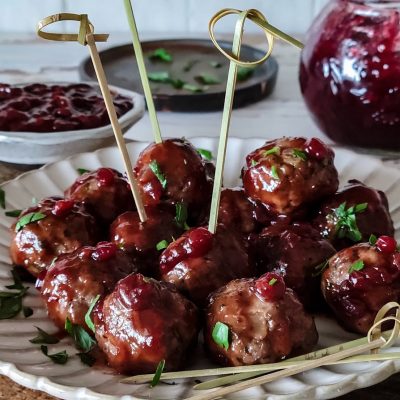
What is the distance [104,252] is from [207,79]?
5.11ft

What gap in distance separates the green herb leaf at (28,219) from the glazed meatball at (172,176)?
0.70 feet

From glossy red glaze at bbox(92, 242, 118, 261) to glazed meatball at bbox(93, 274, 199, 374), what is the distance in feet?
0.40

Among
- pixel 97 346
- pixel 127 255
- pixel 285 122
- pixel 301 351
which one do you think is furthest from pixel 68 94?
pixel 301 351

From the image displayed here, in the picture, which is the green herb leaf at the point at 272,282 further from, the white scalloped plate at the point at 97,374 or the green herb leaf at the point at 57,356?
the green herb leaf at the point at 57,356

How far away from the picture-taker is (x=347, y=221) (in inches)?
59.2

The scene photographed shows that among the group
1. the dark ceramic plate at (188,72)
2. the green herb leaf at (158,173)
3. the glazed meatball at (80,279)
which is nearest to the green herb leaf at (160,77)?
the dark ceramic plate at (188,72)

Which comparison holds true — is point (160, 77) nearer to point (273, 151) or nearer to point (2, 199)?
point (2, 199)

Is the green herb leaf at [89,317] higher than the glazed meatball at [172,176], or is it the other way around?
the glazed meatball at [172,176]

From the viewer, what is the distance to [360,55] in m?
2.04

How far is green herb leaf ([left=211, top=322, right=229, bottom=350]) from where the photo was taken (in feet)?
3.89

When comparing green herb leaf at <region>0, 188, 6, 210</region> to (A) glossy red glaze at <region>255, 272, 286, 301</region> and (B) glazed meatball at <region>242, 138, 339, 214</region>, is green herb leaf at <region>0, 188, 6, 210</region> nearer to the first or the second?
Answer: (B) glazed meatball at <region>242, 138, 339, 214</region>

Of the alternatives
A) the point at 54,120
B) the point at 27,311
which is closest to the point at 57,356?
the point at 27,311

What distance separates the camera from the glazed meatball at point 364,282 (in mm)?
1282

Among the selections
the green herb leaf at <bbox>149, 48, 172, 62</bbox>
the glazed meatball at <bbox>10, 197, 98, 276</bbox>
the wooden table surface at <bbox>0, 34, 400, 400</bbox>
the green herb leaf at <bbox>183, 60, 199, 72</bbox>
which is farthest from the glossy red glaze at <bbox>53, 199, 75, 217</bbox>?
the green herb leaf at <bbox>149, 48, 172, 62</bbox>
